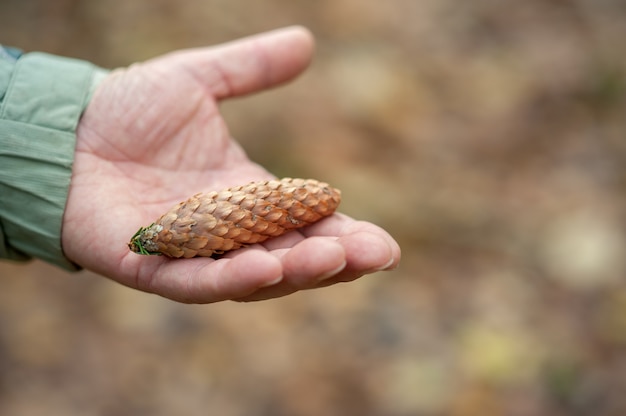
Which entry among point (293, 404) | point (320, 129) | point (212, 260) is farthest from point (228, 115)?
point (212, 260)

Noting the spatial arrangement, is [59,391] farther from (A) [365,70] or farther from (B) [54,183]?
(A) [365,70]

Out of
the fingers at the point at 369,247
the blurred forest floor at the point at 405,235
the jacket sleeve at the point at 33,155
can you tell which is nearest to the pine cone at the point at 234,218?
the fingers at the point at 369,247

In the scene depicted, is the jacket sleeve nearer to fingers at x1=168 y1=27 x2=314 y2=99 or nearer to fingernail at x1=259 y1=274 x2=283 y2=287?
fingers at x1=168 y1=27 x2=314 y2=99

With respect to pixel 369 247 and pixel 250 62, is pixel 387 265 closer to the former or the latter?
pixel 369 247

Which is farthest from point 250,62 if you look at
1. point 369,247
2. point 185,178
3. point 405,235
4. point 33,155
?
point 405,235

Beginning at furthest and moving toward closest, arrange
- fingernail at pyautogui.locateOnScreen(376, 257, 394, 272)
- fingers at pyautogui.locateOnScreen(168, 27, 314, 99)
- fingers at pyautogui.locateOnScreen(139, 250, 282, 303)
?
fingers at pyautogui.locateOnScreen(168, 27, 314, 99) → fingernail at pyautogui.locateOnScreen(376, 257, 394, 272) → fingers at pyautogui.locateOnScreen(139, 250, 282, 303)

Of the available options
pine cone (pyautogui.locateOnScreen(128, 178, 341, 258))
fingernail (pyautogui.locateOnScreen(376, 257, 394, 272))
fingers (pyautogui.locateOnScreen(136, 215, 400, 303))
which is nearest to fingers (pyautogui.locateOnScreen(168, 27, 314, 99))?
pine cone (pyautogui.locateOnScreen(128, 178, 341, 258))

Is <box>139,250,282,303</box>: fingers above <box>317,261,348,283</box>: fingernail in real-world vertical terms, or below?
below
